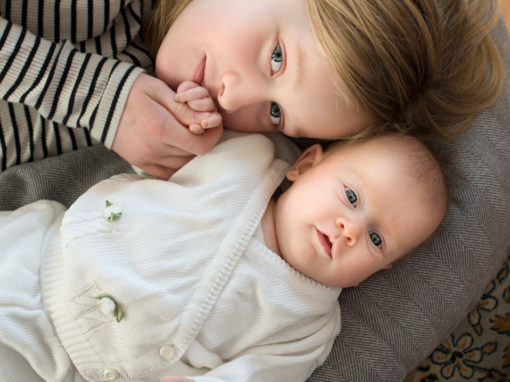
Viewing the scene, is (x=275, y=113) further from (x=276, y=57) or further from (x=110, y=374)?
(x=110, y=374)

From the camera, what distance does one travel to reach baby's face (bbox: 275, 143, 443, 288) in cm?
103

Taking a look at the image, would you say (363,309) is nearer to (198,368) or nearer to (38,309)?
(198,368)

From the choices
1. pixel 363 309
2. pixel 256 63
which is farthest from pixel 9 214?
pixel 363 309

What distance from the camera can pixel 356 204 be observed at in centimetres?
104

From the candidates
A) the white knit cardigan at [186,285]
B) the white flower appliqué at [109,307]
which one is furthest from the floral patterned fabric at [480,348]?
the white flower appliqué at [109,307]

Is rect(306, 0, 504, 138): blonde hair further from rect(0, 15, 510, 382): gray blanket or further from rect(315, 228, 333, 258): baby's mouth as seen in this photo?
rect(315, 228, 333, 258): baby's mouth

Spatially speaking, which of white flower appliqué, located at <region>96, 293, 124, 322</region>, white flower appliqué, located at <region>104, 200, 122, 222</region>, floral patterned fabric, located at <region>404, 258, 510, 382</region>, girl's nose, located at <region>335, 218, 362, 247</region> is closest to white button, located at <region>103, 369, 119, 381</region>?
white flower appliqué, located at <region>96, 293, 124, 322</region>

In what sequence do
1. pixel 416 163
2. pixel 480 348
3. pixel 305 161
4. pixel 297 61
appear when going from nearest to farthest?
pixel 297 61
pixel 416 163
pixel 305 161
pixel 480 348

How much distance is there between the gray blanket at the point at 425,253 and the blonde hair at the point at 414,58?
0.29ft

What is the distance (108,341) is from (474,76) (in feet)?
3.25

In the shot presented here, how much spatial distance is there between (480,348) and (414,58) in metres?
1.29

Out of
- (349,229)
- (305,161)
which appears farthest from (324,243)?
(305,161)

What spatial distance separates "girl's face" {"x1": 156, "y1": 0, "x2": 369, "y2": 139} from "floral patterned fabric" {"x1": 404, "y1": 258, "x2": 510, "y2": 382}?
3.83ft

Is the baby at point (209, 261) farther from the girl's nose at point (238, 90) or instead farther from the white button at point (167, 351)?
the girl's nose at point (238, 90)
